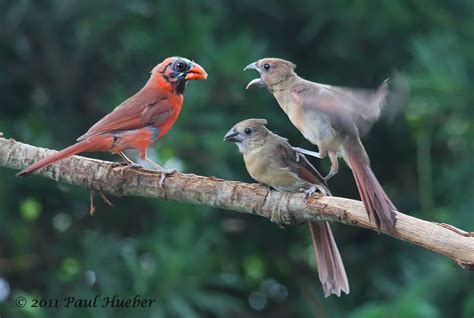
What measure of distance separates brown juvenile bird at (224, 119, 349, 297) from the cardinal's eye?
757 millimetres

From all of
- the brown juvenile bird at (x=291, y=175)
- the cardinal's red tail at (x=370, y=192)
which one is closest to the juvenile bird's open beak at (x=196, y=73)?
the brown juvenile bird at (x=291, y=175)

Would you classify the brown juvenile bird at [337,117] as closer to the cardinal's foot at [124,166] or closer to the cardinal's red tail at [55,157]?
the cardinal's foot at [124,166]

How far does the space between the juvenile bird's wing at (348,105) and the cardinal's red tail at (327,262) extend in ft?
1.77

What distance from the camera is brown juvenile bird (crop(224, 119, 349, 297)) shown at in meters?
5.18

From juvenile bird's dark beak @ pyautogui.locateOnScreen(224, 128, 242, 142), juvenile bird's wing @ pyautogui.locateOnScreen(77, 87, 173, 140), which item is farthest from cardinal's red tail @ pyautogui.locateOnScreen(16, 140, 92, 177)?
juvenile bird's dark beak @ pyautogui.locateOnScreen(224, 128, 242, 142)

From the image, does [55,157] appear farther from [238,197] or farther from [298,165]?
[298,165]

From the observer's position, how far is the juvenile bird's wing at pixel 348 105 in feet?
15.7

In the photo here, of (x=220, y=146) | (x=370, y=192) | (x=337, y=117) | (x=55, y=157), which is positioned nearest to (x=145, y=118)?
(x=55, y=157)

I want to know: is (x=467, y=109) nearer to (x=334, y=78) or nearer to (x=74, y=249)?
(x=334, y=78)

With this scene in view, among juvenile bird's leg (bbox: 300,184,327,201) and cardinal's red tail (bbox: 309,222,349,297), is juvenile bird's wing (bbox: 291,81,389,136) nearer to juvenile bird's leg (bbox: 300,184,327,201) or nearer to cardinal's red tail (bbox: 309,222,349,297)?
juvenile bird's leg (bbox: 300,184,327,201)

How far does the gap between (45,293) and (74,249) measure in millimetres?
389

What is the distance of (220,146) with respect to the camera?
7633mm

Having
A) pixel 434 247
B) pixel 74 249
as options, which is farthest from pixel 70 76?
pixel 434 247

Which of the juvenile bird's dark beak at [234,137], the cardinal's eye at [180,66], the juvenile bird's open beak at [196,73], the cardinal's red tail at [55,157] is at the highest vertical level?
the cardinal's eye at [180,66]
